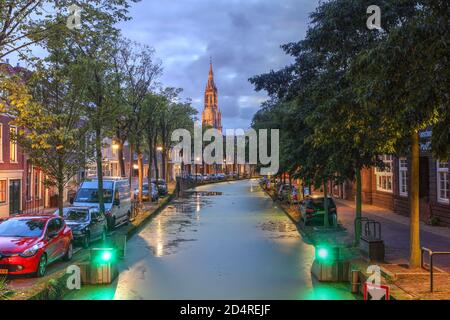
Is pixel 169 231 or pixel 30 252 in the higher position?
pixel 30 252

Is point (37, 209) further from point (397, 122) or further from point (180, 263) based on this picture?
point (397, 122)

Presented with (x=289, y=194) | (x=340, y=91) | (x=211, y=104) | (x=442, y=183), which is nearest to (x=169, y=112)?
(x=289, y=194)

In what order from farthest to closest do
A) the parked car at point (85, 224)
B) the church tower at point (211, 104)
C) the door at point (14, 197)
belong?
the church tower at point (211, 104)
the door at point (14, 197)
the parked car at point (85, 224)

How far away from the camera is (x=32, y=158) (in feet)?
60.8

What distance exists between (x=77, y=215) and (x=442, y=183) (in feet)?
51.0

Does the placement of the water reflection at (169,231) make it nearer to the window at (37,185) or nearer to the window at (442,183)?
the window at (37,185)

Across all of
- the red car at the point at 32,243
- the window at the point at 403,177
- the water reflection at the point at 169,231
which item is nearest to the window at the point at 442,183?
the window at the point at 403,177

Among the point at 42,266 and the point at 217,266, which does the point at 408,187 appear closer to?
the point at 217,266

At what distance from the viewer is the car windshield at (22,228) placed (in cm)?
1340

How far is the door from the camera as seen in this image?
29.4 meters

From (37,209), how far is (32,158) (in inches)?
601

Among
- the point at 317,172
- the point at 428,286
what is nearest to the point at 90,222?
the point at 317,172

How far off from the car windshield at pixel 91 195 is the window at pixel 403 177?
50.4 feet

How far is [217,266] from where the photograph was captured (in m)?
14.1
